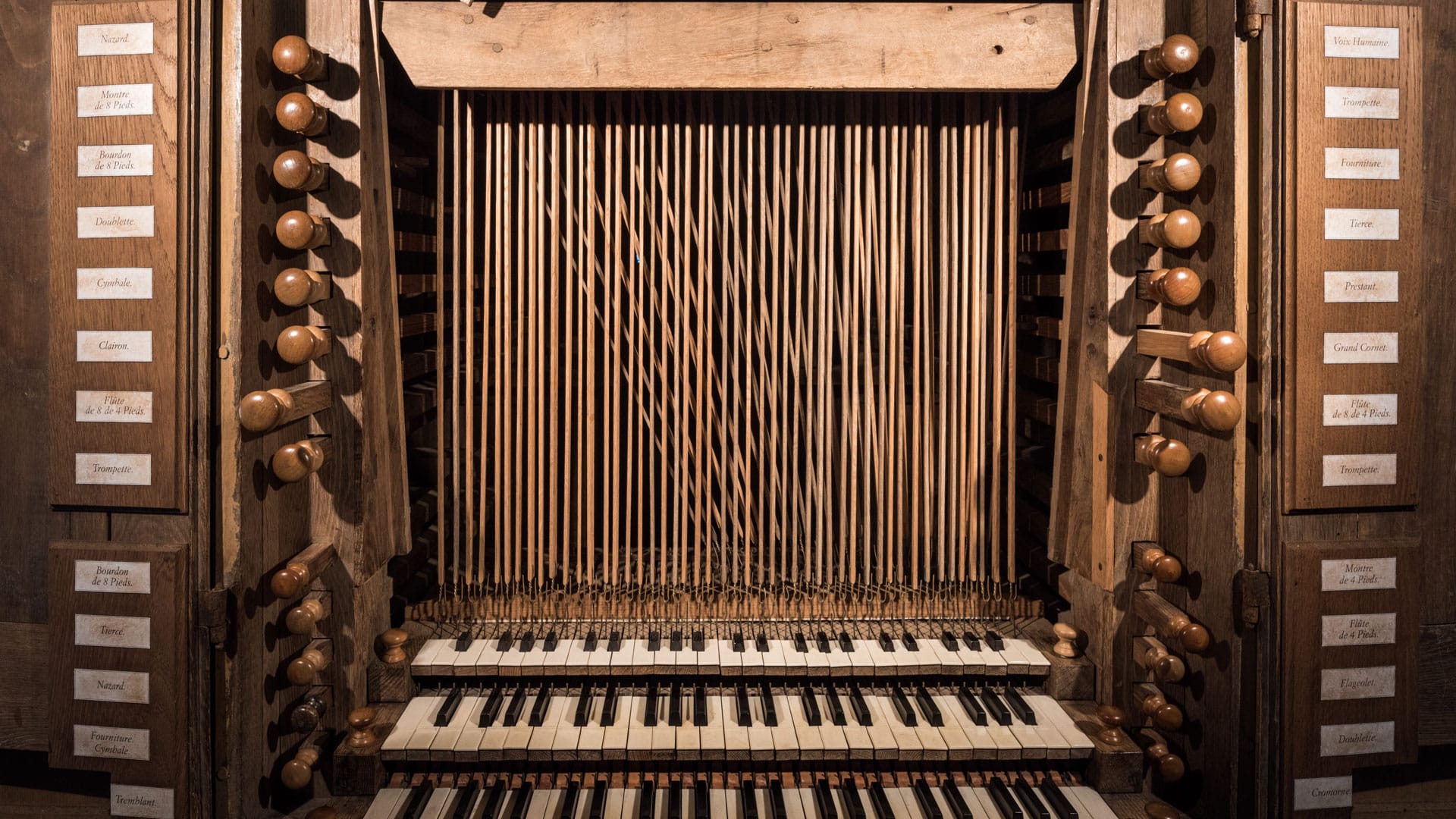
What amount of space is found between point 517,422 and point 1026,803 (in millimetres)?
1953

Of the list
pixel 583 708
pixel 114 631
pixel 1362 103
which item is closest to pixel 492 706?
pixel 583 708

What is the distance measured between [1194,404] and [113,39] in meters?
2.93

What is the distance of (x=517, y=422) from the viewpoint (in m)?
3.34

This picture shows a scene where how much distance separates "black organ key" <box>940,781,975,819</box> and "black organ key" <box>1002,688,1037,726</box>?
0.31m

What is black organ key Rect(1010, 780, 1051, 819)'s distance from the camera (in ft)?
8.75

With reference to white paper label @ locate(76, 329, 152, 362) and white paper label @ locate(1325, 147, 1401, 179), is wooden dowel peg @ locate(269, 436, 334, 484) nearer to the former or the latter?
white paper label @ locate(76, 329, 152, 362)

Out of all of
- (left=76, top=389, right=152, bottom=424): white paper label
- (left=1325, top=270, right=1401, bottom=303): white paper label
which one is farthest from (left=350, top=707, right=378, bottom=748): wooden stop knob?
(left=1325, top=270, right=1401, bottom=303): white paper label

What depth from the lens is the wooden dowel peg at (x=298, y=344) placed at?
2.63 metres

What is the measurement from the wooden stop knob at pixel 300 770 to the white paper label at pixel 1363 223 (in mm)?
3052

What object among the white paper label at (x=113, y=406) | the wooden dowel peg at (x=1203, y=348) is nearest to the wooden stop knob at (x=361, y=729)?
the white paper label at (x=113, y=406)

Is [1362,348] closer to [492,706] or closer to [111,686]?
[492,706]

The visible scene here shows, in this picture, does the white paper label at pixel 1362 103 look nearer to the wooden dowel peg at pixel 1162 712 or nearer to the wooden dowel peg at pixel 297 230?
the wooden dowel peg at pixel 1162 712

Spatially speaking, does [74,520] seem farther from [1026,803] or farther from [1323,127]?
[1323,127]

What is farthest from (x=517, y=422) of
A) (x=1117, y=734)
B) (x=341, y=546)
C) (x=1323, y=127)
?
(x=1323, y=127)
